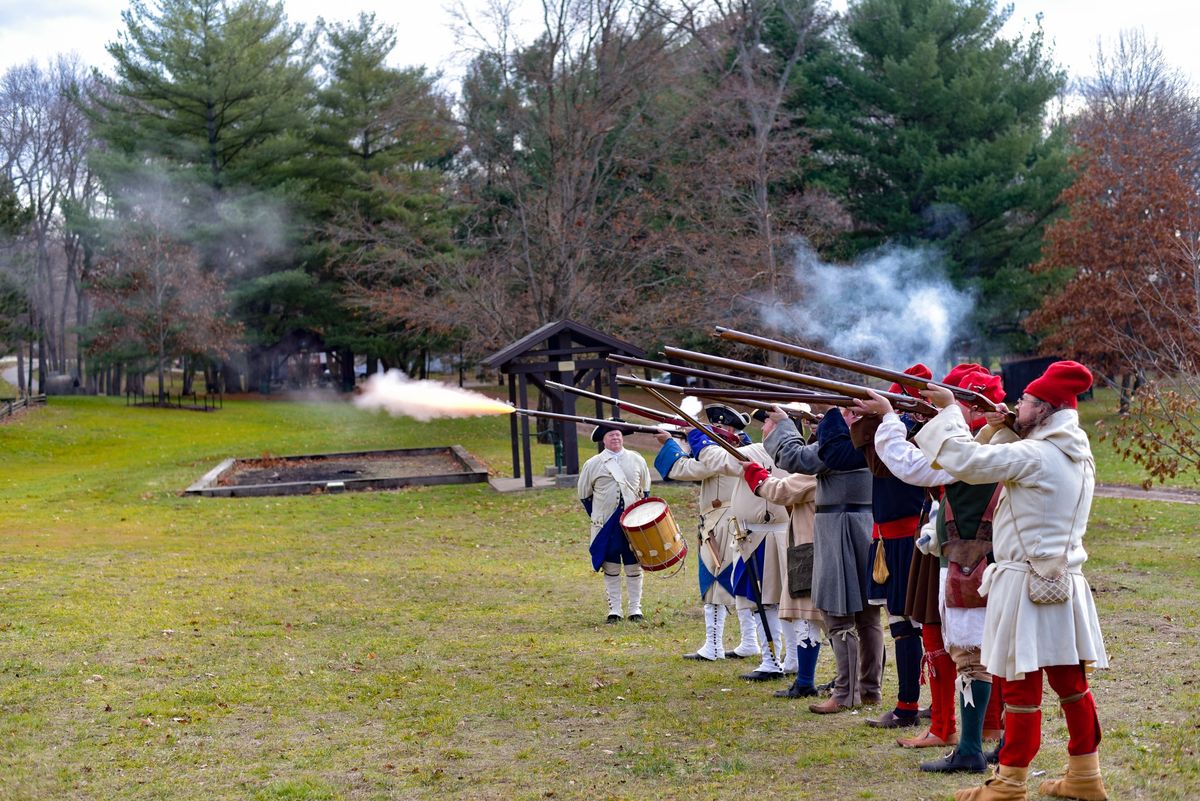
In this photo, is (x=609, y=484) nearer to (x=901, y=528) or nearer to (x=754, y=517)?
(x=754, y=517)

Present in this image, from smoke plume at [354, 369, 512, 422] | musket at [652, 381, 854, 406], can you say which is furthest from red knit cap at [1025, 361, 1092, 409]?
smoke plume at [354, 369, 512, 422]

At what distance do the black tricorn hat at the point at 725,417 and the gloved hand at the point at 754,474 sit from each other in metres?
1.01

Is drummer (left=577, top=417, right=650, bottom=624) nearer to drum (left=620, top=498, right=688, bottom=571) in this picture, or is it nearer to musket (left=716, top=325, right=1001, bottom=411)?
drum (left=620, top=498, right=688, bottom=571)

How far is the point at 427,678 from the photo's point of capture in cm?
916

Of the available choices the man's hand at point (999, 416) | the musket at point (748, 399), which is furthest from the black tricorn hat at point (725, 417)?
the man's hand at point (999, 416)

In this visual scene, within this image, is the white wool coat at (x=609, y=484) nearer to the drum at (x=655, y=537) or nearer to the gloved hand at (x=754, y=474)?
the drum at (x=655, y=537)

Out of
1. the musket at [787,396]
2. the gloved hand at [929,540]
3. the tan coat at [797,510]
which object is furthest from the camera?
the tan coat at [797,510]

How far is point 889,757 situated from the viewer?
6.64m

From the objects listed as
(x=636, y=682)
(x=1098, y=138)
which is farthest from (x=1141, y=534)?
(x=1098, y=138)

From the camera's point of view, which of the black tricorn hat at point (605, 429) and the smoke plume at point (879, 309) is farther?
the smoke plume at point (879, 309)

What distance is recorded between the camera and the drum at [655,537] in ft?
34.1

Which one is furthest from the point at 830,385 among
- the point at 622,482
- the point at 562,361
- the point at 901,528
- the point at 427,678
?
the point at 562,361

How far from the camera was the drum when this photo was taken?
10.4 m

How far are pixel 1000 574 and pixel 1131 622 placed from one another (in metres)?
5.36
